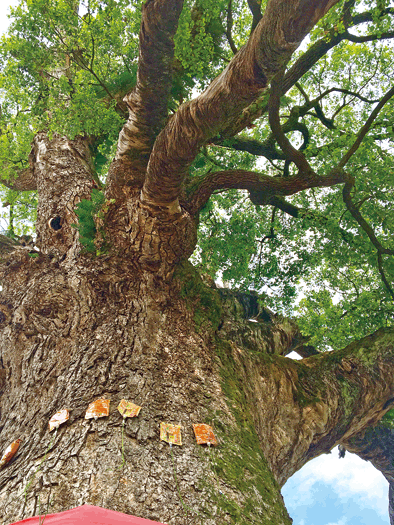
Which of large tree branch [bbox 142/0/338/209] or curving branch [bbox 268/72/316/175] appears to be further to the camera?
curving branch [bbox 268/72/316/175]

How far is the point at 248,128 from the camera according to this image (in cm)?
651

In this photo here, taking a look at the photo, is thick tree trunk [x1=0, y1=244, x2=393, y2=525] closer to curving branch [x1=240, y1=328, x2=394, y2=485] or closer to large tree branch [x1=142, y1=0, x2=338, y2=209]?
curving branch [x1=240, y1=328, x2=394, y2=485]

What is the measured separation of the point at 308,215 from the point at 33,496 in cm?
565

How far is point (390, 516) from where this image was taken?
7758mm

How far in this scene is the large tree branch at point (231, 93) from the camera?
2.08 metres

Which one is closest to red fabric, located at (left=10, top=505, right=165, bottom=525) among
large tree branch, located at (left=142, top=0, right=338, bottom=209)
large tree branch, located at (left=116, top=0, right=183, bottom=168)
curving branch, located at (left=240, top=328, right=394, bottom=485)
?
curving branch, located at (left=240, top=328, right=394, bottom=485)

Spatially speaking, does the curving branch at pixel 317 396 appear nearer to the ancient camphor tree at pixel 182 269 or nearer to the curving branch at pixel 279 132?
the ancient camphor tree at pixel 182 269

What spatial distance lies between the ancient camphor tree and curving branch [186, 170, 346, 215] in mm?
29

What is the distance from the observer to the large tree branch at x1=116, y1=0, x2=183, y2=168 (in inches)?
114

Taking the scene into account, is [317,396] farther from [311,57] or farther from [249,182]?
[311,57]

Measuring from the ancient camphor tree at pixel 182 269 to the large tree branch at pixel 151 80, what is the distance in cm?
2

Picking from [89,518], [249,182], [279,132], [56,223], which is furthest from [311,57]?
[89,518]

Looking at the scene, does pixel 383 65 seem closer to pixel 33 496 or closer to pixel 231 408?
pixel 231 408

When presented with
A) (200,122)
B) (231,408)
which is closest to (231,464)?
(231,408)
